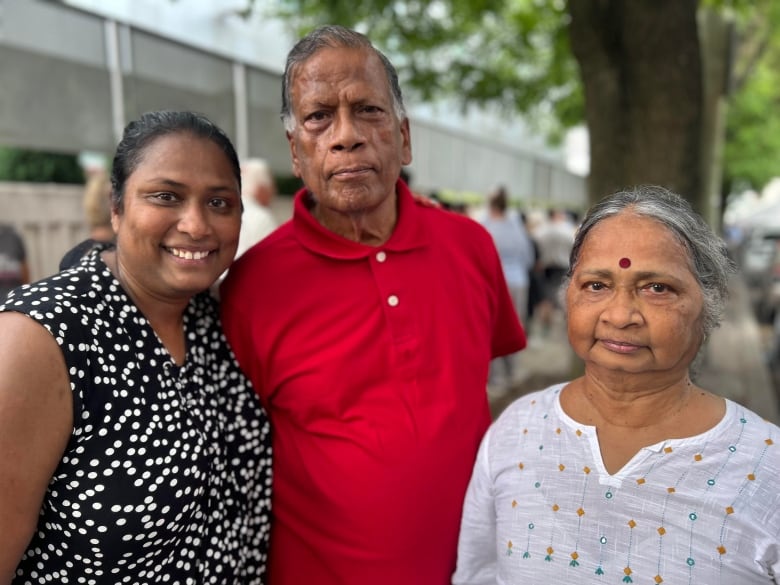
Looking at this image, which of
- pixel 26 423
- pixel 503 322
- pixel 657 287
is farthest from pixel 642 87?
pixel 26 423

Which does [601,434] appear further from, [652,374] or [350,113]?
[350,113]

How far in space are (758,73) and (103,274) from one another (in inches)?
667

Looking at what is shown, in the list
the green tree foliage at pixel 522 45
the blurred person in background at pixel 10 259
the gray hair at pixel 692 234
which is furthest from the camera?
the blurred person in background at pixel 10 259

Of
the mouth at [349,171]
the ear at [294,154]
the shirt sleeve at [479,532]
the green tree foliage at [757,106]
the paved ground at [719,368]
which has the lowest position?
the paved ground at [719,368]

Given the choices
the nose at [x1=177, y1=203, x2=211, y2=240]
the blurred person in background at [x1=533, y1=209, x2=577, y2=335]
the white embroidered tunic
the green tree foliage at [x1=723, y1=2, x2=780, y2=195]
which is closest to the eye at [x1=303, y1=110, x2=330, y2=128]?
the nose at [x1=177, y1=203, x2=211, y2=240]

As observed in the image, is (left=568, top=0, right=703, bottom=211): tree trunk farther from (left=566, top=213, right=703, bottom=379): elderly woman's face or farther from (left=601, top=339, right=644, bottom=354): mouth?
(left=601, top=339, right=644, bottom=354): mouth

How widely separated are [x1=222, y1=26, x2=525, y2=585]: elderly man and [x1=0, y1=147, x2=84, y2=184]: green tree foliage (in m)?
7.55

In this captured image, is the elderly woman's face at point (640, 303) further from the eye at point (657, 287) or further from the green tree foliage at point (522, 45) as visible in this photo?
the green tree foliage at point (522, 45)

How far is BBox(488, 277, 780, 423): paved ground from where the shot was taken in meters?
5.97

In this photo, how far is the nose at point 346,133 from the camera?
1743 millimetres

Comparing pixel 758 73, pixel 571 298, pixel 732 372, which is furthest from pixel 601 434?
pixel 758 73

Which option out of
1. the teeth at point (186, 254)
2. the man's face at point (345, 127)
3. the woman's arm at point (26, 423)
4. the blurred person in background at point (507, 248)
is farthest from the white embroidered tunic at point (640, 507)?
the blurred person in background at point (507, 248)

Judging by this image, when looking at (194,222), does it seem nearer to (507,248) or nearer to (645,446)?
(645,446)

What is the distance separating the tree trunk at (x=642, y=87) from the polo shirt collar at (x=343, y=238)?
2.35m
